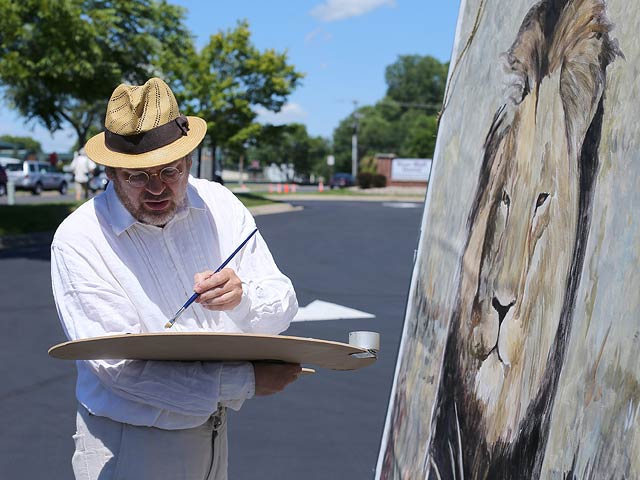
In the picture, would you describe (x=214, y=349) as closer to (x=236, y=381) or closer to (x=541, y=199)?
(x=236, y=381)

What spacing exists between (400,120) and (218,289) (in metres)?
124

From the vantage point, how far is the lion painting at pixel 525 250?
161 cm

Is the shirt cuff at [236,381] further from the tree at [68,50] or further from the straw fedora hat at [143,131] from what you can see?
the tree at [68,50]

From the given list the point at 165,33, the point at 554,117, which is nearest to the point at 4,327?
the point at 554,117

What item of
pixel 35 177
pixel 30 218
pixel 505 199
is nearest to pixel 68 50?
pixel 30 218

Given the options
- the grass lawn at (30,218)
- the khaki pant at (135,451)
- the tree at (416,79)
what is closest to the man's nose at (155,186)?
the khaki pant at (135,451)

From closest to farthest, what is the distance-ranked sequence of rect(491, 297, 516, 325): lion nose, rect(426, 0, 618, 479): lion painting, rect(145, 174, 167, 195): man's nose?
rect(426, 0, 618, 479): lion painting → rect(491, 297, 516, 325): lion nose → rect(145, 174, 167, 195): man's nose

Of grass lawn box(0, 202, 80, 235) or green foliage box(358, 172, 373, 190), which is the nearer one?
grass lawn box(0, 202, 80, 235)

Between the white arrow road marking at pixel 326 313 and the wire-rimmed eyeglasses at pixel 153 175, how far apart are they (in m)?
6.40

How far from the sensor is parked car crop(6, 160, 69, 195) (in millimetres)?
40594

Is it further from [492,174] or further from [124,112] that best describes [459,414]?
[124,112]

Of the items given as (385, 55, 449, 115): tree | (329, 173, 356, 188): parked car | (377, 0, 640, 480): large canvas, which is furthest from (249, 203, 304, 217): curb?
(385, 55, 449, 115): tree

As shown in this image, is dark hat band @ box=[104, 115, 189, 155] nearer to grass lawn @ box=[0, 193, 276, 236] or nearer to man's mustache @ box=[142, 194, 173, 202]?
Result: man's mustache @ box=[142, 194, 173, 202]

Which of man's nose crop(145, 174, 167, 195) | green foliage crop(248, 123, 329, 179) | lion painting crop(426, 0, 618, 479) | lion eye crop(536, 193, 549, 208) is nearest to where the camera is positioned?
lion painting crop(426, 0, 618, 479)
